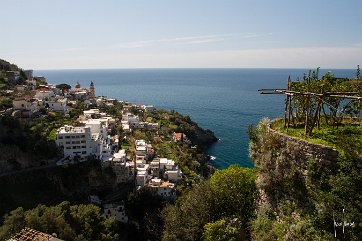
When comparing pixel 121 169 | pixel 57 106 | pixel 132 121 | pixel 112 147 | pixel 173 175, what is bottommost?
pixel 173 175

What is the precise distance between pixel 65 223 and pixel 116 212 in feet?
51.1

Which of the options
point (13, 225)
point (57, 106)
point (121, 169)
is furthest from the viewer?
point (57, 106)

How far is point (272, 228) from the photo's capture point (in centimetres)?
1435

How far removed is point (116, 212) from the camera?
48312mm

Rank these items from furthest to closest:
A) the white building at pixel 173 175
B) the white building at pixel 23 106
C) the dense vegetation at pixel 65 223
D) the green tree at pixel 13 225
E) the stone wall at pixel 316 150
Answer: the white building at pixel 23 106
the white building at pixel 173 175
the dense vegetation at pixel 65 223
the green tree at pixel 13 225
the stone wall at pixel 316 150

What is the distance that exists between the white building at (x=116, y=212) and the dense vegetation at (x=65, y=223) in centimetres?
947

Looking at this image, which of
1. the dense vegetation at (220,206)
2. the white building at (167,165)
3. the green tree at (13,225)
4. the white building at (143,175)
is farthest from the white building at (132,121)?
the dense vegetation at (220,206)

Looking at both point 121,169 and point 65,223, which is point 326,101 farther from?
point 121,169

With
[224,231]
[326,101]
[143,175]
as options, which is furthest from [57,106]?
[326,101]

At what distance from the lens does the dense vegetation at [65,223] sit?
3109 centimetres

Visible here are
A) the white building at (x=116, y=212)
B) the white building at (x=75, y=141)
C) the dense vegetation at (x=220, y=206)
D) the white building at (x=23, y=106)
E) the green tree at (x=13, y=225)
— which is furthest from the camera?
the white building at (x=23, y=106)

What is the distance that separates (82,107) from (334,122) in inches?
3098

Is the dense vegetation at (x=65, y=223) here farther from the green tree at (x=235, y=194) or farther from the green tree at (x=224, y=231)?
the green tree at (x=224, y=231)

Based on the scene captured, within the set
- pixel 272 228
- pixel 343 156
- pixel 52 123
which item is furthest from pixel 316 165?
pixel 52 123
